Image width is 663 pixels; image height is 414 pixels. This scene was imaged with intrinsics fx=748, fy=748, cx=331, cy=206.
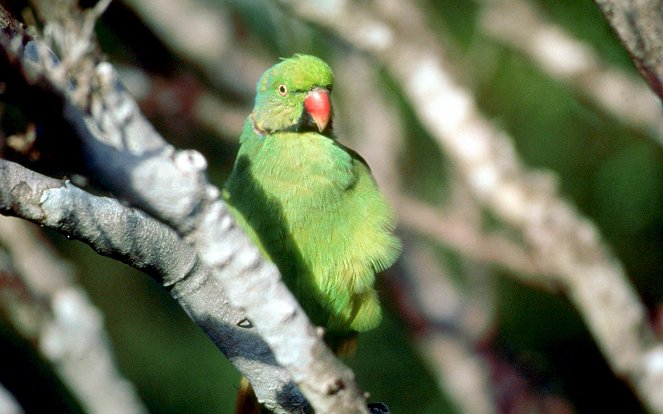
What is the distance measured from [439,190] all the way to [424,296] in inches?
40.5

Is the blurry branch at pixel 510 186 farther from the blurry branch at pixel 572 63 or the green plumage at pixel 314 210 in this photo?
the green plumage at pixel 314 210

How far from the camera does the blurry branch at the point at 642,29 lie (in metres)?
1.84

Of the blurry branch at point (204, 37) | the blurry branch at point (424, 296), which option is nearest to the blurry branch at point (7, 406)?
the blurry branch at point (424, 296)

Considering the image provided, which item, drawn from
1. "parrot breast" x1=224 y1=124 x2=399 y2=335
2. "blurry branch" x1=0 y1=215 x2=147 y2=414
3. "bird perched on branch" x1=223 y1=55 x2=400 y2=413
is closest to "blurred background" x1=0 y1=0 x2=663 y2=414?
"blurry branch" x1=0 y1=215 x2=147 y2=414

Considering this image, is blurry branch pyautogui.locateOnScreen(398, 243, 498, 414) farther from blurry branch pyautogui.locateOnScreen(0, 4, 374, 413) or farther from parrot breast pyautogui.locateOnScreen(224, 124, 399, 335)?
blurry branch pyautogui.locateOnScreen(0, 4, 374, 413)

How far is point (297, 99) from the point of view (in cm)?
249

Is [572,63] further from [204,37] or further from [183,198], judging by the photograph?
[183,198]

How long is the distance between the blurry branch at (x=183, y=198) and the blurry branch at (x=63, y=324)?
1571 mm

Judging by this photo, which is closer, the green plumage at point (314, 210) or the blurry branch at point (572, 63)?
the green plumage at point (314, 210)

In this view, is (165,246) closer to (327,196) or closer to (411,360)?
(327,196)

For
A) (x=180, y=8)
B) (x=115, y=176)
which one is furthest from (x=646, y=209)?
(x=115, y=176)

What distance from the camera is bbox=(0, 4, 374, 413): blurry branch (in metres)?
1.12

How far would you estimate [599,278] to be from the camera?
3088mm

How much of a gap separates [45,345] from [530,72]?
9.90 ft
